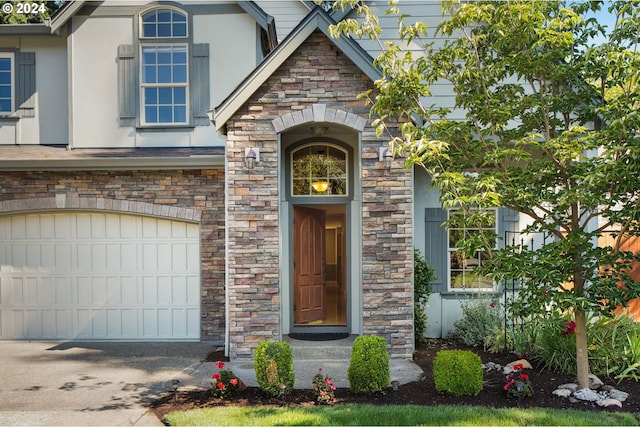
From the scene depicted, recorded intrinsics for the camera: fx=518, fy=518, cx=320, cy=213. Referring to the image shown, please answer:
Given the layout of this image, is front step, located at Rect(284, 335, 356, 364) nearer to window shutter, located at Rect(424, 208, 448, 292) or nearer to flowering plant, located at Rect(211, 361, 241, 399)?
flowering plant, located at Rect(211, 361, 241, 399)

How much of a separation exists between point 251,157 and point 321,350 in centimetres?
320

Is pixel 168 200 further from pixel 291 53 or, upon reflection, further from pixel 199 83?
pixel 291 53

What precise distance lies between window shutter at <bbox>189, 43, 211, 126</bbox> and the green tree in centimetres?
459

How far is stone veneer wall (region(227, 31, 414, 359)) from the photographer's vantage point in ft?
25.7

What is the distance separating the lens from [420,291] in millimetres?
9000

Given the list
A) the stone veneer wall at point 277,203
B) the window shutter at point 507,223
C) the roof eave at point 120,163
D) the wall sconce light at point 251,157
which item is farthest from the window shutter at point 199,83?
the window shutter at point 507,223

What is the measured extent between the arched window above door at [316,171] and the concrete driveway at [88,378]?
10.9 feet

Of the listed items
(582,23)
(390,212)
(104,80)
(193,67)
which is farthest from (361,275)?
(104,80)

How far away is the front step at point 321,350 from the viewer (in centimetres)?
A: 792

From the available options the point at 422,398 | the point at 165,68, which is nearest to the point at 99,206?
the point at 165,68

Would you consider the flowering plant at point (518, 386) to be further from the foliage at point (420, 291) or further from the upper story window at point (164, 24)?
the upper story window at point (164, 24)

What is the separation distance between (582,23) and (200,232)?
22.9 feet

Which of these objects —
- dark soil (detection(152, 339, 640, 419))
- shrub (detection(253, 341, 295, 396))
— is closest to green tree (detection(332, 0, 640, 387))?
dark soil (detection(152, 339, 640, 419))

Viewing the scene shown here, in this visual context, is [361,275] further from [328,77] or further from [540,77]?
[540,77]
